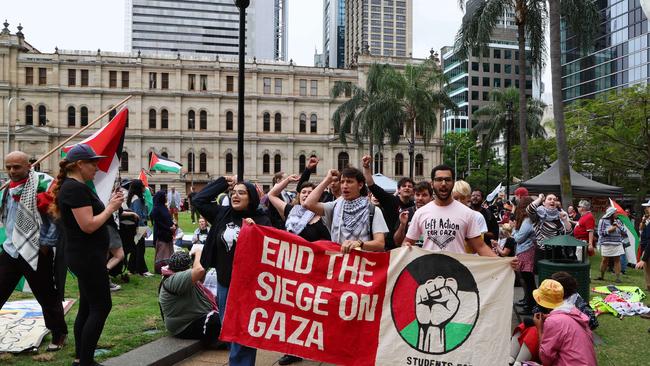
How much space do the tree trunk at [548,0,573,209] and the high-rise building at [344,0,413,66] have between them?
464 feet

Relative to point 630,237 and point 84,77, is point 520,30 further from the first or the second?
Result: point 84,77

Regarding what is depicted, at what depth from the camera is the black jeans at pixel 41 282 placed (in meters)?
5.32

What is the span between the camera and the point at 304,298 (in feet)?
15.1

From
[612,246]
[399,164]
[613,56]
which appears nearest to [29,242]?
[612,246]

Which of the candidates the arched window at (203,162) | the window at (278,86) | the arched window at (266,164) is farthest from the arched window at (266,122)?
the arched window at (203,162)

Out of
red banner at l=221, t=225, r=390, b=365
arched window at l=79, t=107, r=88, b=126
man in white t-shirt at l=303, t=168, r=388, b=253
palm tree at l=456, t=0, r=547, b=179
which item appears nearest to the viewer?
red banner at l=221, t=225, r=390, b=365

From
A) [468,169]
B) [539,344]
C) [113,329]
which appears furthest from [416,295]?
[468,169]

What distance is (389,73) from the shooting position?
38.2 m

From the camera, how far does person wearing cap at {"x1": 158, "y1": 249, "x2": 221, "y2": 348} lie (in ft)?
19.4

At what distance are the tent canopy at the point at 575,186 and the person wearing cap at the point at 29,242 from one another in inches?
628

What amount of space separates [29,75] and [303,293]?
68.5m

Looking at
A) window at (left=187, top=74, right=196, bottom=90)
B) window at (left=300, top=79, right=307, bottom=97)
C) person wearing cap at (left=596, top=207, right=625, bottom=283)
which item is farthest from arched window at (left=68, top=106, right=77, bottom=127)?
person wearing cap at (left=596, top=207, right=625, bottom=283)

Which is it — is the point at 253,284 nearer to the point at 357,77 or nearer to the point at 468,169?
the point at 357,77

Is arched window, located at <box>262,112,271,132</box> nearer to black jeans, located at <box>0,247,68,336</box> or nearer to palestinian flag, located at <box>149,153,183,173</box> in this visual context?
palestinian flag, located at <box>149,153,183,173</box>
